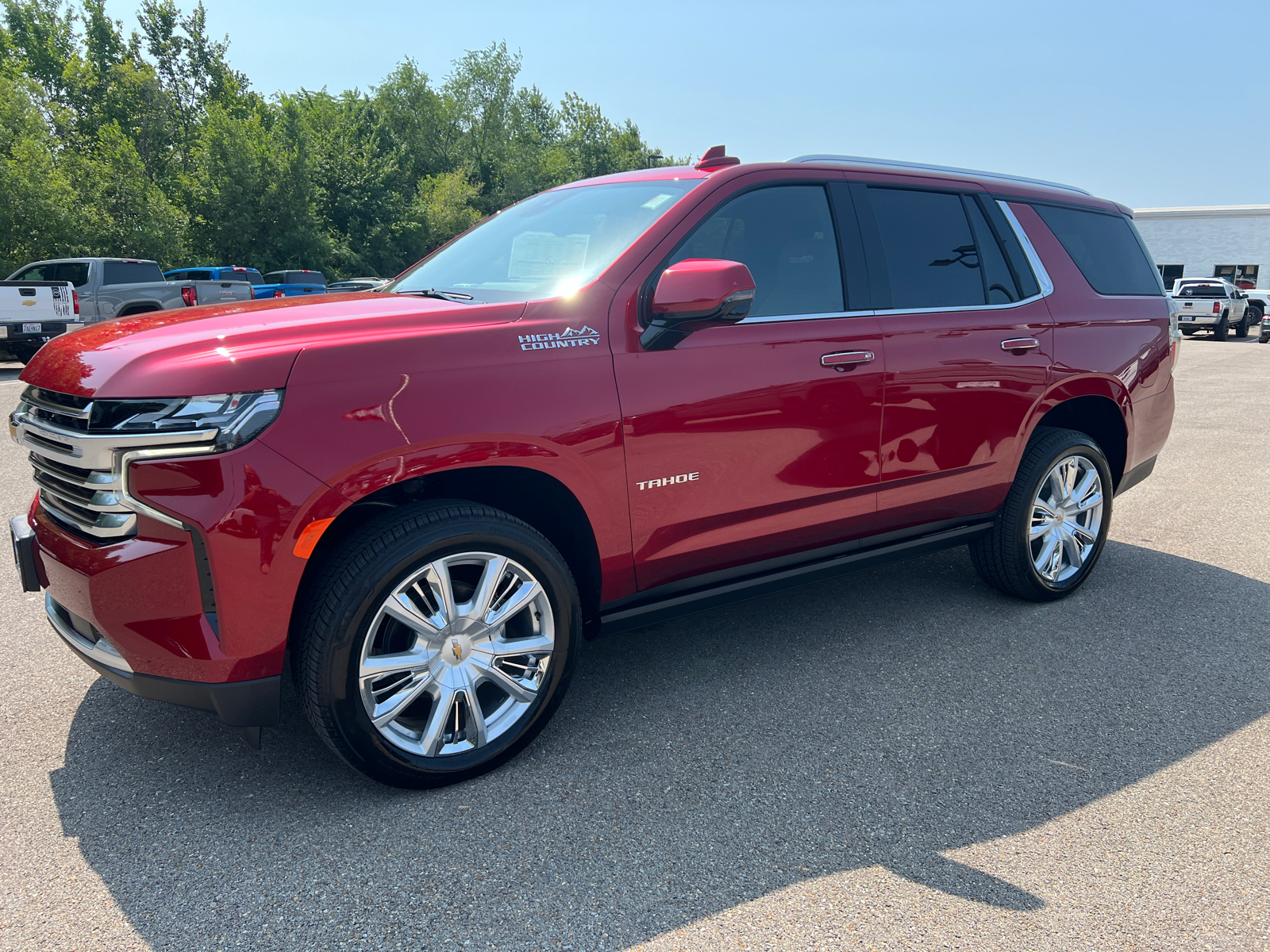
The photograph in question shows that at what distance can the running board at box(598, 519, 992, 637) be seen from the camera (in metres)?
3.20

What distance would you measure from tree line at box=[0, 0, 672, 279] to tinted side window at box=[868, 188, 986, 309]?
29352 millimetres

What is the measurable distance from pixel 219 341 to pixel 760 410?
1772 mm

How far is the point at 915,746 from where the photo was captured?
3.12 meters

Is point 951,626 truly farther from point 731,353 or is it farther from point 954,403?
point 731,353

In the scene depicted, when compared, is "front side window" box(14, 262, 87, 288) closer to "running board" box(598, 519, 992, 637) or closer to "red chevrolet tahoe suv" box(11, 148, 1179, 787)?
"red chevrolet tahoe suv" box(11, 148, 1179, 787)

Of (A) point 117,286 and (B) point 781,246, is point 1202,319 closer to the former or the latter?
(A) point 117,286

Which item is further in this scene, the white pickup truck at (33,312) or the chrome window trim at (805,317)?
the white pickup truck at (33,312)

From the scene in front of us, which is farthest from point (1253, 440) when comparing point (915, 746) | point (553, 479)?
point (553, 479)

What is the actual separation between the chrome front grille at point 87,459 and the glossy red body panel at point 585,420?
0.16ft

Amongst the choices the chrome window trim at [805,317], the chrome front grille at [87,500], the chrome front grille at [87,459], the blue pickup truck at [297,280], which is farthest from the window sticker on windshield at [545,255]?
the blue pickup truck at [297,280]

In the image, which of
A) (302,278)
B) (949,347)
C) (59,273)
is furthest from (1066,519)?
(302,278)

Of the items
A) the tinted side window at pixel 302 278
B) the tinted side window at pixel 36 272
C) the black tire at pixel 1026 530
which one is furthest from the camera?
the tinted side window at pixel 302 278

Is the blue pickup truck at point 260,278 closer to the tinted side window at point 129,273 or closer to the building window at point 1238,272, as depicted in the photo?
the tinted side window at point 129,273

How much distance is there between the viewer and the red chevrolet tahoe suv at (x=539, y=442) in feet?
7.97
